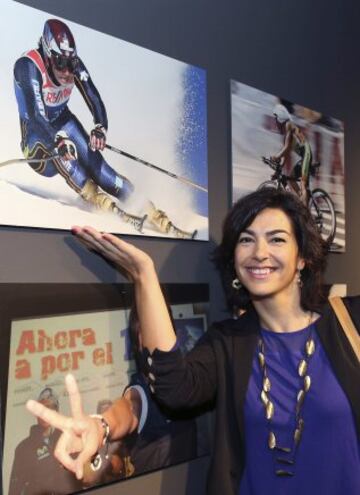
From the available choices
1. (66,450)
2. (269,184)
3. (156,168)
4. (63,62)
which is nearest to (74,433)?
(66,450)

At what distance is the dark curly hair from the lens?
57.6 inches

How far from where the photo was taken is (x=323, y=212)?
2000 millimetres

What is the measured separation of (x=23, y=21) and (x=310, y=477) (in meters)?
1.20

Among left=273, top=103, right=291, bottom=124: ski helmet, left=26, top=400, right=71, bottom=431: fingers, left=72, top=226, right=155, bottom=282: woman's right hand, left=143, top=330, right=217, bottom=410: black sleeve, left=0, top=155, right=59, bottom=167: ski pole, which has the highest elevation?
left=273, top=103, right=291, bottom=124: ski helmet

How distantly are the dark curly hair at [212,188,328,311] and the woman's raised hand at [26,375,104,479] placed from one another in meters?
0.52

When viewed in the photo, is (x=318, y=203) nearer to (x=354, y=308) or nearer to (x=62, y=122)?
(x=354, y=308)

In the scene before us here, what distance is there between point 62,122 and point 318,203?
3.30 feet

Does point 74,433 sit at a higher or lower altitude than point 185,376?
lower

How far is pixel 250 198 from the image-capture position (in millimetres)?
1479

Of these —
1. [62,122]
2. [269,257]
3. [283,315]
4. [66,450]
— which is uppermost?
[62,122]

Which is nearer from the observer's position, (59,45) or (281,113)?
(59,45)

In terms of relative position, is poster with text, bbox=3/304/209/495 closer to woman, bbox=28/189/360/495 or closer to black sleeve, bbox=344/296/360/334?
woman, bbox=28/189/360/495

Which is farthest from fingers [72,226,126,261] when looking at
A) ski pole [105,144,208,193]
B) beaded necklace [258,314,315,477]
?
beaded necklace [258,314,315,477]

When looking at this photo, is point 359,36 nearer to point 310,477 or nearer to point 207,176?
point 207,176
